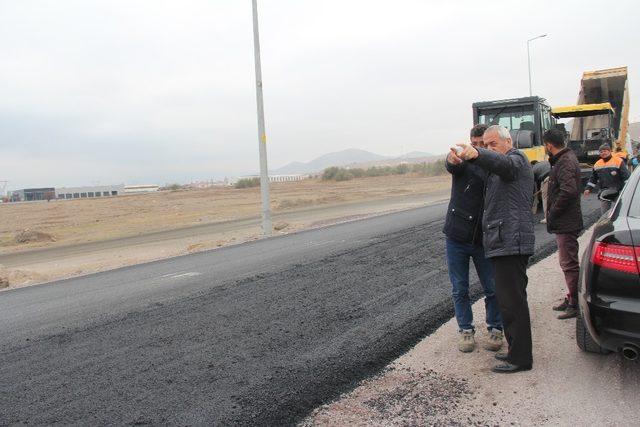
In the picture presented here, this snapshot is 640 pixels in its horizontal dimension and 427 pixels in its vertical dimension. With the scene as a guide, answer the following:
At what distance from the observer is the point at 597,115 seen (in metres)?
20.1

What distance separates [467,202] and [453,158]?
0.61 meters

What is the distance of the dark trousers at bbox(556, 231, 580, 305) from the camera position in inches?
213

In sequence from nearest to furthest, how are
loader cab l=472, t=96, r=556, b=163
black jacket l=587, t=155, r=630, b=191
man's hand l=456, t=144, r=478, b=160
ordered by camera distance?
1. man's hand l=456, t=144, r=478, b=160
2. black jacket l=587, t=155, r=630, b=191
3. loader cab l=472, t=96, r=556, b=163

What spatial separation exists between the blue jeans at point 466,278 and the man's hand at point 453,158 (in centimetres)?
81

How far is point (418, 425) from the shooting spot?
11.6 feet

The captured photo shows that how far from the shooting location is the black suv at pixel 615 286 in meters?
3.47

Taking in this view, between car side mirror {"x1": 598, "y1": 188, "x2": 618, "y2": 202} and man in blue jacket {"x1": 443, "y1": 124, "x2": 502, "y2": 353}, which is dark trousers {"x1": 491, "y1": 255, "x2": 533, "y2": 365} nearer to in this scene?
man in blue jacket {"x1": 443, "y1": 124, "x2": 502, "y2": 353}

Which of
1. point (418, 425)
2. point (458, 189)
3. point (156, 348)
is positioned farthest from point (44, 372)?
point (458, 189)

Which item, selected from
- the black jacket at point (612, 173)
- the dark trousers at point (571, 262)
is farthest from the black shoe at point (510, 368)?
the black jacket at point (612, 173)

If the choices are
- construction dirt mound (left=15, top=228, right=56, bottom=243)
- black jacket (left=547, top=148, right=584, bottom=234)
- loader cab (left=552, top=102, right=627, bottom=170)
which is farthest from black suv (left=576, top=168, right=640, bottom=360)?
construction dirt mound (left=15, top=228, right=56, bottom=243)

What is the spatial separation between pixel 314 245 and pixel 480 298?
22.1ft

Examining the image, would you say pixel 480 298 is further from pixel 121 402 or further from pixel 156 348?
pixel 121 402

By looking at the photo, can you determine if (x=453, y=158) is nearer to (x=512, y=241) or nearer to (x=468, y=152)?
(x=468, y=152)

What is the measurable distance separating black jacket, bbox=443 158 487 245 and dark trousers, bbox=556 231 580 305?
136cm
